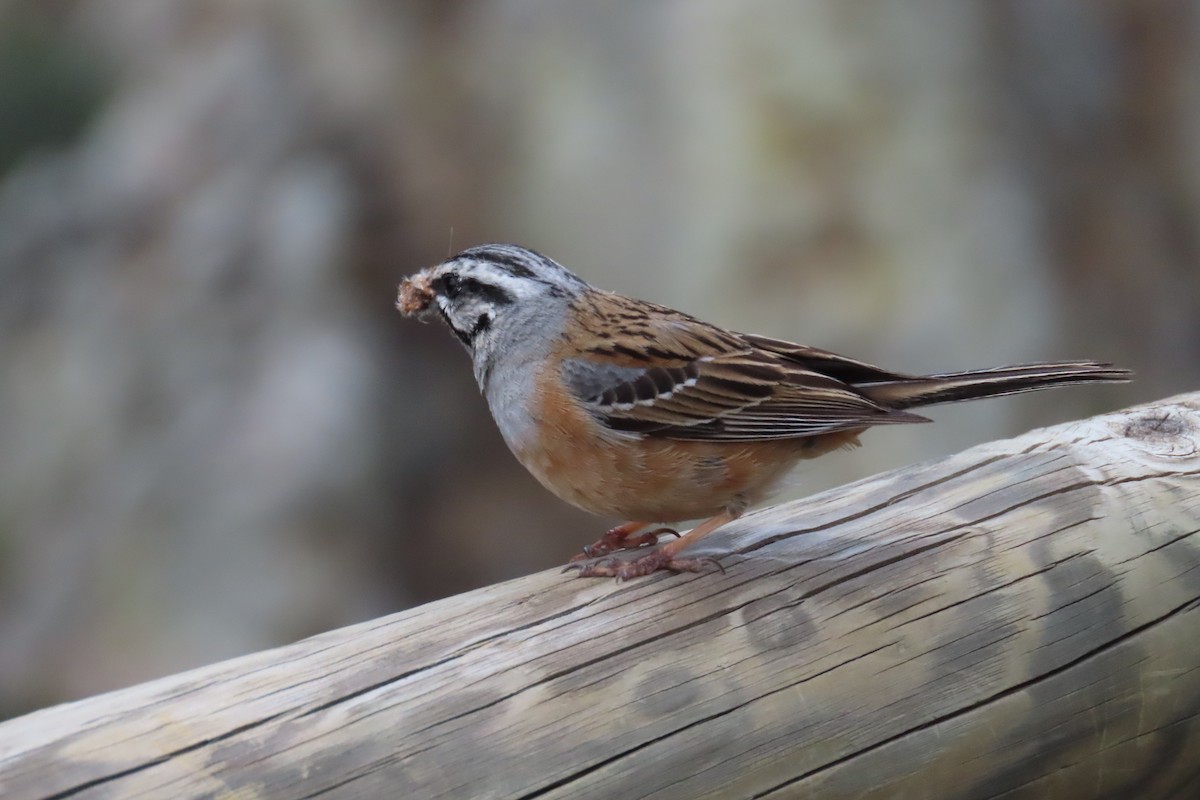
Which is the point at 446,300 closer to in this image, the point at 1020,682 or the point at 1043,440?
the point at 1043,440

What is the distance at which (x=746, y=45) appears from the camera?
7648 mm

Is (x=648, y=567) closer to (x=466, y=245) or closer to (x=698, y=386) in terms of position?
(x=698, y=386)

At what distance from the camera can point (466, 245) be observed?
7.66 meters

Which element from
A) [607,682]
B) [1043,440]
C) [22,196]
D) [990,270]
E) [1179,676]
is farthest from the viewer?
[22,196]

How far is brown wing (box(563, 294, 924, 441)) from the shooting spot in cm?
364

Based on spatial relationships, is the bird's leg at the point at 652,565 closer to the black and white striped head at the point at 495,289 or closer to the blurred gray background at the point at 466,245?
the black and white striped head at the point at 495,289

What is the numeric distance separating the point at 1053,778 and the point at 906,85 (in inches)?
236

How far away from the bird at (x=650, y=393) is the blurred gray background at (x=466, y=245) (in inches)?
140

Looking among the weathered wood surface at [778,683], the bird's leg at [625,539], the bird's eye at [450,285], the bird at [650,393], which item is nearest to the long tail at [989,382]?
the bird at [650,393]

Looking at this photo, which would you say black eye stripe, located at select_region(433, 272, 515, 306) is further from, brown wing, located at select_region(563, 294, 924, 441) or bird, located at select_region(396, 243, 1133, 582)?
brown wing, located at select_region(563, 294, 924, 441)

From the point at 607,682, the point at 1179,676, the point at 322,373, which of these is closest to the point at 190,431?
the point at 322,373

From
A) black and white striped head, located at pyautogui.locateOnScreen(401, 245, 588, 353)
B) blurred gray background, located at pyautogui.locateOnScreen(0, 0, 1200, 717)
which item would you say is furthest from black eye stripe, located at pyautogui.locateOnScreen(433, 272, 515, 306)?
blurred gray background, located at pyautogui.locateOnScreen(0, 0, 1200, 717)

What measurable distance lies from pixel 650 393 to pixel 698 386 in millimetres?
169

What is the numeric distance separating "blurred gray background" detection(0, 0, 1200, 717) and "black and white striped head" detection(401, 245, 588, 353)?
3517mm
